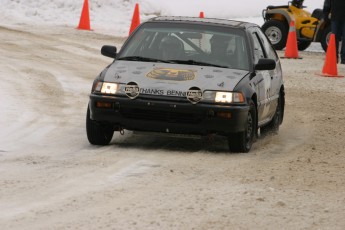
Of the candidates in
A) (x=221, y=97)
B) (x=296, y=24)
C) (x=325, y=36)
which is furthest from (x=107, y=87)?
(x=296, y=24)

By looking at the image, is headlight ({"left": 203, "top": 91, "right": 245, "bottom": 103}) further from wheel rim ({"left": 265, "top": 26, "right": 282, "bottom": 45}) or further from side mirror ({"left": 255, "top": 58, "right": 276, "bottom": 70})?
wheel rim ({"left": 265, "top": 26, "right": 282, "bottom": 45})

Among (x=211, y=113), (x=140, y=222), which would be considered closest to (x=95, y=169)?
(x=211, y=113)

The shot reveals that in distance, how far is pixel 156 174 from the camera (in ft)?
29.5

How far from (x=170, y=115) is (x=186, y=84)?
1.12 feet

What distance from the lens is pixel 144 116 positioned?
33.9 feet

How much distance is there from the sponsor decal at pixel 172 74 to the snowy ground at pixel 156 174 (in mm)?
719

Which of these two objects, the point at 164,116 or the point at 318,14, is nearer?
the point at 164,116

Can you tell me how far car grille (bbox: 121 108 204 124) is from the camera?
10242 millimetres

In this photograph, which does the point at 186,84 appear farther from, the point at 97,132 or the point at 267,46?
the point at 267,46

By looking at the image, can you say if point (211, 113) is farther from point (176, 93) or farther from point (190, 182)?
point (190, 182)

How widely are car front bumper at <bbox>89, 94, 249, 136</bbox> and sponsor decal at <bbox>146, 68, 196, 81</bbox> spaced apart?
1.10 feet

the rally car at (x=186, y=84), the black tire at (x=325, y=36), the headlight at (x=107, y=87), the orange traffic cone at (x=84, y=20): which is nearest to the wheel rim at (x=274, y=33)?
the black tire at (x=325, y=36)

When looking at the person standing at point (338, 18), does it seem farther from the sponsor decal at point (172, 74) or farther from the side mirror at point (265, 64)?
the sponsor decal at point (172, 74)

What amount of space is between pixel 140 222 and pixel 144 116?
3392 mm
